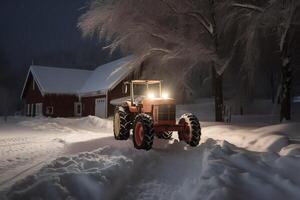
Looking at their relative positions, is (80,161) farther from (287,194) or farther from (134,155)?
(287,194)

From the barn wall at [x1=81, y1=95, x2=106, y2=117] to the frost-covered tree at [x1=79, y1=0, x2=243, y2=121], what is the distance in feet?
33.1

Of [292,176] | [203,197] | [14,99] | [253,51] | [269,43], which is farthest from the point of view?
[14,99]

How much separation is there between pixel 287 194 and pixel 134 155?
13.4 ft

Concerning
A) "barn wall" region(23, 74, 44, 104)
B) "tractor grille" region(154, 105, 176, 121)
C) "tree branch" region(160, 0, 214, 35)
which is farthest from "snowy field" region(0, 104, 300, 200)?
"barn wall" region(23, 74, 44, 104)

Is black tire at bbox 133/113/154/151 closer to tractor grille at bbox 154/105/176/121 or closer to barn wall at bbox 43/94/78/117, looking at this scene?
tractor grille at bbox 154/105/176/121

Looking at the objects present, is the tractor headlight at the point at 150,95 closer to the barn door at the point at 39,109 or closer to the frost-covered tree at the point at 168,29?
the frost-covered tree at the point at 168,29

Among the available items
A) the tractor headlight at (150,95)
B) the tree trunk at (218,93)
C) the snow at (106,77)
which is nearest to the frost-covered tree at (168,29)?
the tree trunk at (218,93)

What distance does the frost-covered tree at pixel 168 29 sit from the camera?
62.0 ft

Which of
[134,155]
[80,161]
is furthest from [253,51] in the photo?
[80,161]

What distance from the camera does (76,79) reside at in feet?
118

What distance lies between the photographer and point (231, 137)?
12562 millimetres

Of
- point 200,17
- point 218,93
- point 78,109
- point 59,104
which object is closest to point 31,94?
point 59,104

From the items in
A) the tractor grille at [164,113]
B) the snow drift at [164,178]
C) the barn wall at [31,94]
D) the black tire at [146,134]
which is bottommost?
the snow drift at [164,178]

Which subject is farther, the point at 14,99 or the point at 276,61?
the point at 14,99
